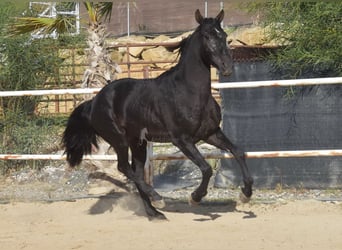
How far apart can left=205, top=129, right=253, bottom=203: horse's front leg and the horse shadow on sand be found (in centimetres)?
54

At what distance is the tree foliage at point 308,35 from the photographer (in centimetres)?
841

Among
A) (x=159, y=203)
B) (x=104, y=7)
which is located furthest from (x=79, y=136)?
(x=104, y=7)

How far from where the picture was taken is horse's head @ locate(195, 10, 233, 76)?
5824 mm

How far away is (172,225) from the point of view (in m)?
6.41

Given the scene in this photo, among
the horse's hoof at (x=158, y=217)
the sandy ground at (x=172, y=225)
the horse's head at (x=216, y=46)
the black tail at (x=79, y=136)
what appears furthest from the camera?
the black tail at (x=79, y=136)

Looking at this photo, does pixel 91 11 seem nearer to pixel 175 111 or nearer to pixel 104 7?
pixel 104 7

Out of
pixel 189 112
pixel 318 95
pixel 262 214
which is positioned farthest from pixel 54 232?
pixel 318 95

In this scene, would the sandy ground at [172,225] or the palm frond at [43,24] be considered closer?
the sandy ground at [172,225]

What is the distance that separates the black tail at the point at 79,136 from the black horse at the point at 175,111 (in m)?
0.13

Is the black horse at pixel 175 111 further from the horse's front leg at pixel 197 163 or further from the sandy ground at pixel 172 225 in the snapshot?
the sandy ground at pixel 172 225

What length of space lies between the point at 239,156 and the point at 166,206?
1.51m

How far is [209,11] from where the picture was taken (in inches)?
685

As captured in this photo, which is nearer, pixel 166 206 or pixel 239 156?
pixel 239 156

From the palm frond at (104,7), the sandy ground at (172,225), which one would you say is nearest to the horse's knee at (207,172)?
the sandy ground at (172,225)
